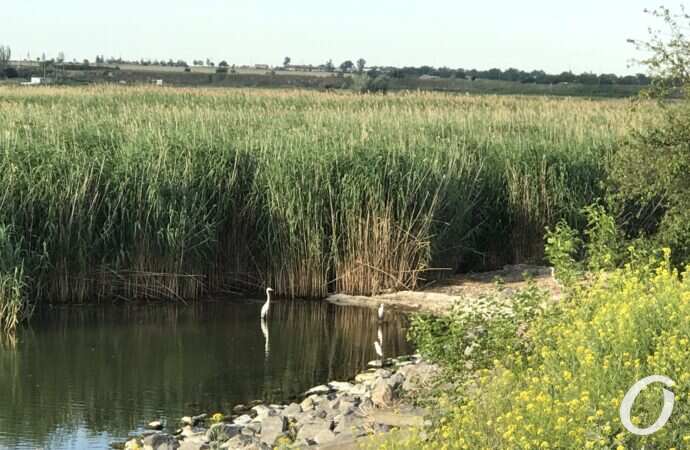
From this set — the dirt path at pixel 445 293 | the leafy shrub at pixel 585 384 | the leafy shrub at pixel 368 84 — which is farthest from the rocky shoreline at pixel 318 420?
the leafy shrub at pixel 368 84

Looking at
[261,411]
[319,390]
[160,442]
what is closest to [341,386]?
[319,390]

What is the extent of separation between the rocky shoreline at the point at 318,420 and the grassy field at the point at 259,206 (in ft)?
13.6

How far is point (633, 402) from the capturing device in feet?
20.0

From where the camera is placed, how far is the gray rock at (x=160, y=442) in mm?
8845

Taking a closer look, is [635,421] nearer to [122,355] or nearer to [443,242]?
[122,355]

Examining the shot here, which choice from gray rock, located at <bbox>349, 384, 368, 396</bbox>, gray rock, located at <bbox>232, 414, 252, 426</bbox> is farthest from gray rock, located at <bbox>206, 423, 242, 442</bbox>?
gray rock, located at <bbox>349, 384, 368, 396</bbox>

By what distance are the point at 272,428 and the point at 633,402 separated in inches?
154

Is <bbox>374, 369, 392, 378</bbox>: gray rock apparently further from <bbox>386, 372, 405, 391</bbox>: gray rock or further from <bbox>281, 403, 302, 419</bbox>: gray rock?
<bbox>281, 403, 302, 419</bbox>: gray rock

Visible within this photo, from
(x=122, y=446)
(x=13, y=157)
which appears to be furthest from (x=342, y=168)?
(x=122, y=446)

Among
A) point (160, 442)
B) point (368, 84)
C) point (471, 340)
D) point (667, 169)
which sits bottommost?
point (160, 442)

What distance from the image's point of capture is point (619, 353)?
6.80 m

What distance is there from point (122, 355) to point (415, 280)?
487 cm

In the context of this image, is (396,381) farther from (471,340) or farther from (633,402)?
(633,402)

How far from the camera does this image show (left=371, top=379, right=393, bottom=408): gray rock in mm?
9612
